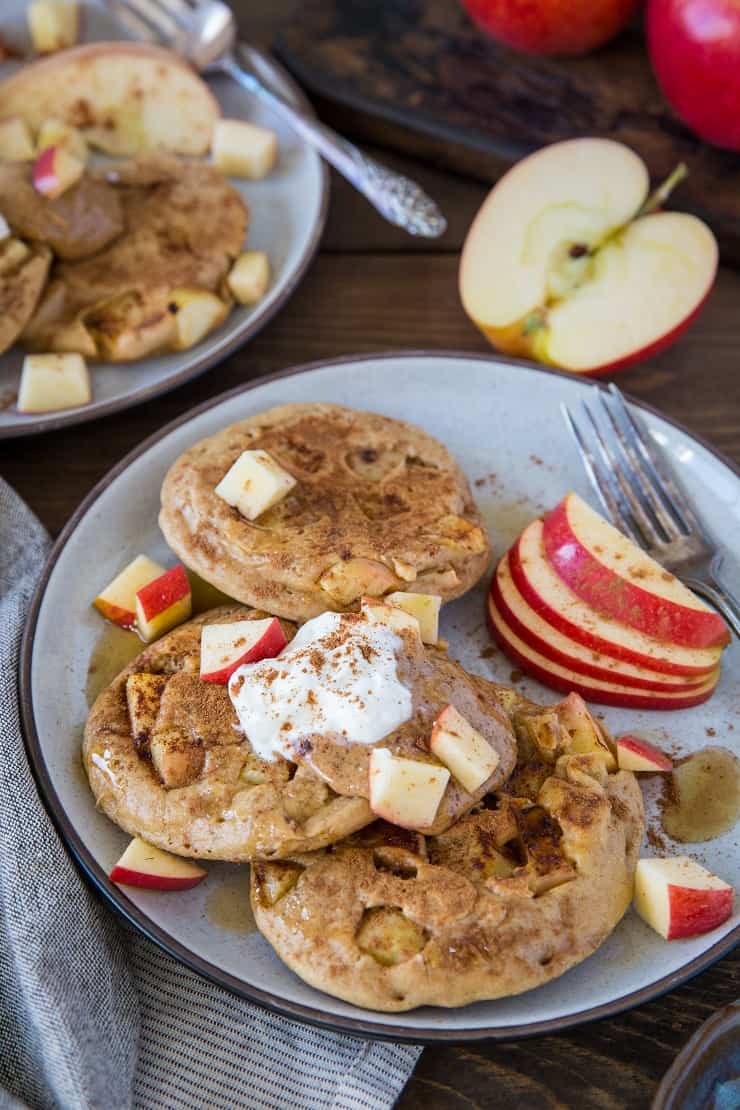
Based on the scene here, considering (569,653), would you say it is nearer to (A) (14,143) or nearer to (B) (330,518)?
(B) (330,518)

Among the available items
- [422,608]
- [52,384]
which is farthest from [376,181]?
[422,608]

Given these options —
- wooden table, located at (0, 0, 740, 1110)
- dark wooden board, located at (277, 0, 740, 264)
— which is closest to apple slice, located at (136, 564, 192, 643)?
wooden table, located at (0, 0, 740, 1110)

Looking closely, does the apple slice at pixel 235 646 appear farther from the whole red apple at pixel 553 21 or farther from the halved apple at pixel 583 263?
the whole red apple at pixel 553 21

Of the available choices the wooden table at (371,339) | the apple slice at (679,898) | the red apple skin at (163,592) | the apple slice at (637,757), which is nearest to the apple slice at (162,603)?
the red apple skin at (163,592)

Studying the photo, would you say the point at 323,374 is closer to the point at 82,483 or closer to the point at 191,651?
the point at 82,483

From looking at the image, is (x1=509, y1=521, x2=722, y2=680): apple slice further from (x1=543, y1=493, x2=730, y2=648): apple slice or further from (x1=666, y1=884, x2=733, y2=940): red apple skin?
(x1=666, y1=884, x2=733, y2=940): red apple skin
